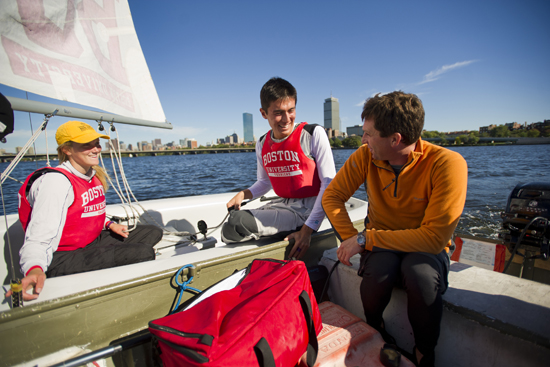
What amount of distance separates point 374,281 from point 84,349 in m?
1.37

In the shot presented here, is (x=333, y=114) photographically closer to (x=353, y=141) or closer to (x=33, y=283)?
(x=353, y=141)

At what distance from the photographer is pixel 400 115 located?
1.16 metres

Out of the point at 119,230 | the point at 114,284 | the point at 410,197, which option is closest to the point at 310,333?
the point at 410,197

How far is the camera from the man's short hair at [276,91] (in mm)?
1781

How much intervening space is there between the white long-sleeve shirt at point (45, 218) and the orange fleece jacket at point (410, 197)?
1481 millimetres

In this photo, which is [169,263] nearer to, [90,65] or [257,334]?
[257,334]

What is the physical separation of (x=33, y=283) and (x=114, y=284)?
32 centimetres

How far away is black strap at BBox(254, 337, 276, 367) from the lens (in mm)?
875

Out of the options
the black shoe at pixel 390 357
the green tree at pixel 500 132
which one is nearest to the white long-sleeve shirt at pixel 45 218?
the black shoe at pixel 390 357

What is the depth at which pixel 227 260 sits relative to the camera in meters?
1.48

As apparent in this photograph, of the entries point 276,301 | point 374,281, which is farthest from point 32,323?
point 374,281

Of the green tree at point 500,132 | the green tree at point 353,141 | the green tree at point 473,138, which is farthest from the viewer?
the green tree at point 500,132

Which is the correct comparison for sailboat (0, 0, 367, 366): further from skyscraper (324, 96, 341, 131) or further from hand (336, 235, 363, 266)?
skyscraper (324, 96, 341, 131)

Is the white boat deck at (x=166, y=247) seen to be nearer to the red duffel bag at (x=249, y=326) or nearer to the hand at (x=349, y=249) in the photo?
the red duffel bag at (x=249, y=326)
